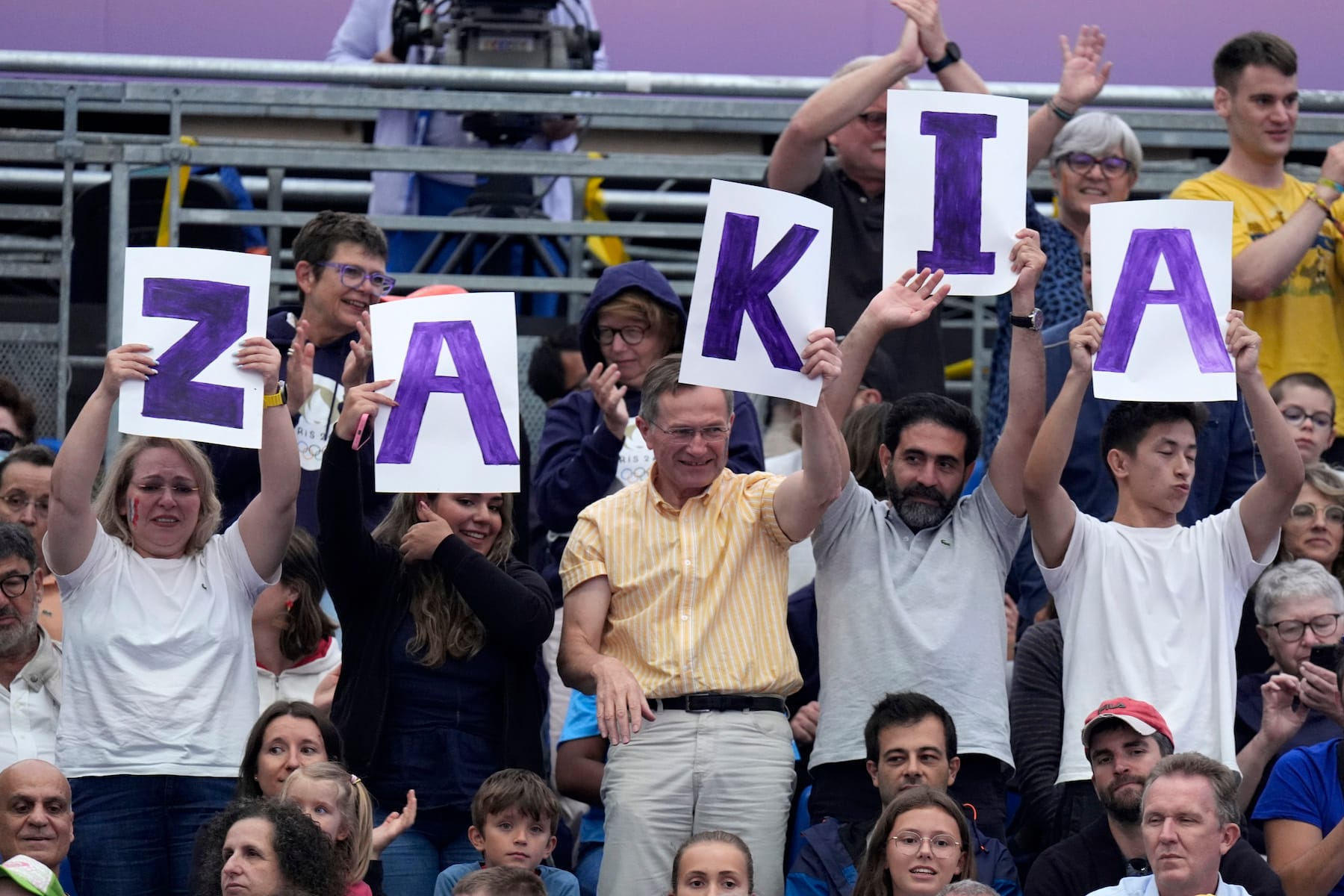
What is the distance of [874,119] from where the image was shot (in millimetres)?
6957

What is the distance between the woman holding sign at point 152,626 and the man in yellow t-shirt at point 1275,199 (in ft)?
11.1

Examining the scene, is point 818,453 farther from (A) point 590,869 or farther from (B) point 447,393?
(A) point 590,869

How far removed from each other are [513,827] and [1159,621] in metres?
1.80

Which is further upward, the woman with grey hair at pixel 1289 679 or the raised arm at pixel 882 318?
the raised arm at pixel 882 318

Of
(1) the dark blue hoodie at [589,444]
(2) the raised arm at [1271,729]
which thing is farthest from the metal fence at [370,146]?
(2) the raised arm at [1271,729]

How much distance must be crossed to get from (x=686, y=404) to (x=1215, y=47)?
225 inches

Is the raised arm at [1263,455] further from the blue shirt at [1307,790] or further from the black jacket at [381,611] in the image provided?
the black jacket at [381,611]

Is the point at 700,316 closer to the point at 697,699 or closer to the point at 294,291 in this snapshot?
the point at 697,699

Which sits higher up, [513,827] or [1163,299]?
[1163,299]

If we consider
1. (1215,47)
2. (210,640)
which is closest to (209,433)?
(210,640)

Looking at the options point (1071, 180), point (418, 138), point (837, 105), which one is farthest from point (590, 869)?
point (418, 138)

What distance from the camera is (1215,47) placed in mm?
10320

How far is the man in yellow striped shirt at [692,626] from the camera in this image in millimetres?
5375

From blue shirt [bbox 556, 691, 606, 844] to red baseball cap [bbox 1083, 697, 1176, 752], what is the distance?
1.48 metres
